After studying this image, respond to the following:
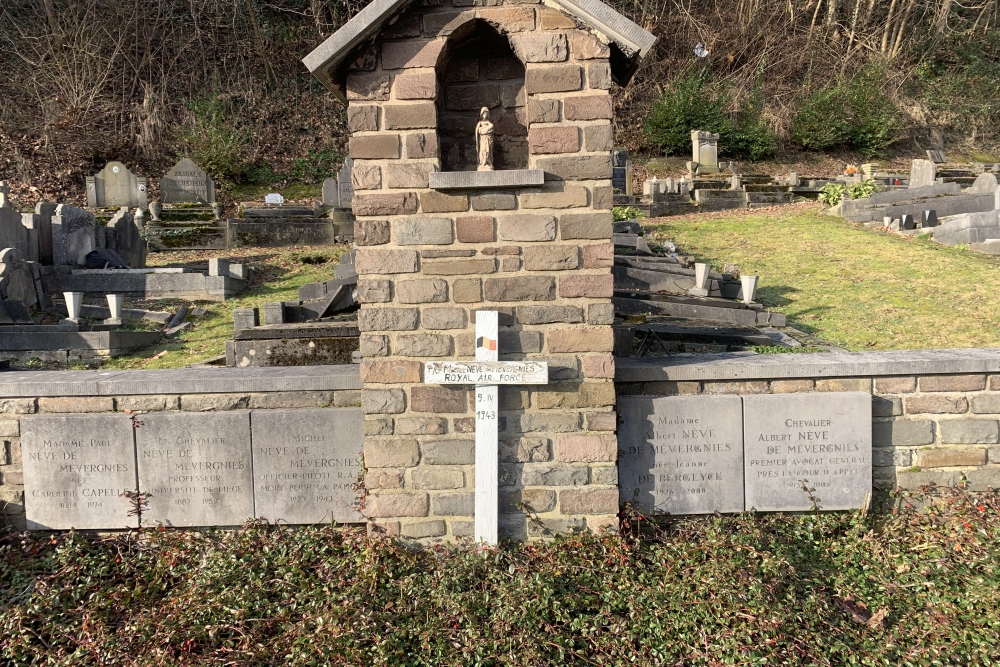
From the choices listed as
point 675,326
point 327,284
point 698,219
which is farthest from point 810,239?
point 327,284

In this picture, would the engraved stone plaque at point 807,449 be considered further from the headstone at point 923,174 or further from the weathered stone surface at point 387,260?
the headstone at point 923,174

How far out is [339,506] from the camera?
4.65 meters

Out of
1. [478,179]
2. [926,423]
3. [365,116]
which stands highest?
[365,116]

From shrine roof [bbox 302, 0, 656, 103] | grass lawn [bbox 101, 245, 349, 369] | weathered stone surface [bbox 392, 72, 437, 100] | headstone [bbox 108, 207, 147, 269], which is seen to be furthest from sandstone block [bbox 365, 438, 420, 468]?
headstone [bbox 108, 207, 147, 269]

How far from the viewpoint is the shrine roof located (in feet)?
13.1

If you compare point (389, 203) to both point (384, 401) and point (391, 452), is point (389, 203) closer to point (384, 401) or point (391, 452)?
point (384, 401)

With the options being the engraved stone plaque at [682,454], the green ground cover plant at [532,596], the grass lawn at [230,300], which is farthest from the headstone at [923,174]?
the engraved stone plaque at [682,454]

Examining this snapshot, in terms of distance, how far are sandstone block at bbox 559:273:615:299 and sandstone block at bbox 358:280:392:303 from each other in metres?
1.07

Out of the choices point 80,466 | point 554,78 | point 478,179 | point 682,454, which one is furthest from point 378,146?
point 80,466

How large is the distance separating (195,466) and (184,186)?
16.6 m

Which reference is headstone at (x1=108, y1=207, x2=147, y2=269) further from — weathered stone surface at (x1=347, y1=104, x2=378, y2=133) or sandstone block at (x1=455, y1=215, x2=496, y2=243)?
sandstone block at (x1=455, y1=215, x2=496, y2=243)

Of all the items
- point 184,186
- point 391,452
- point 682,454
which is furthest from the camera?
point 184,186

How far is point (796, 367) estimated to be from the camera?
4645 millimetres

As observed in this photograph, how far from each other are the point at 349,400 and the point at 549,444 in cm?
139
